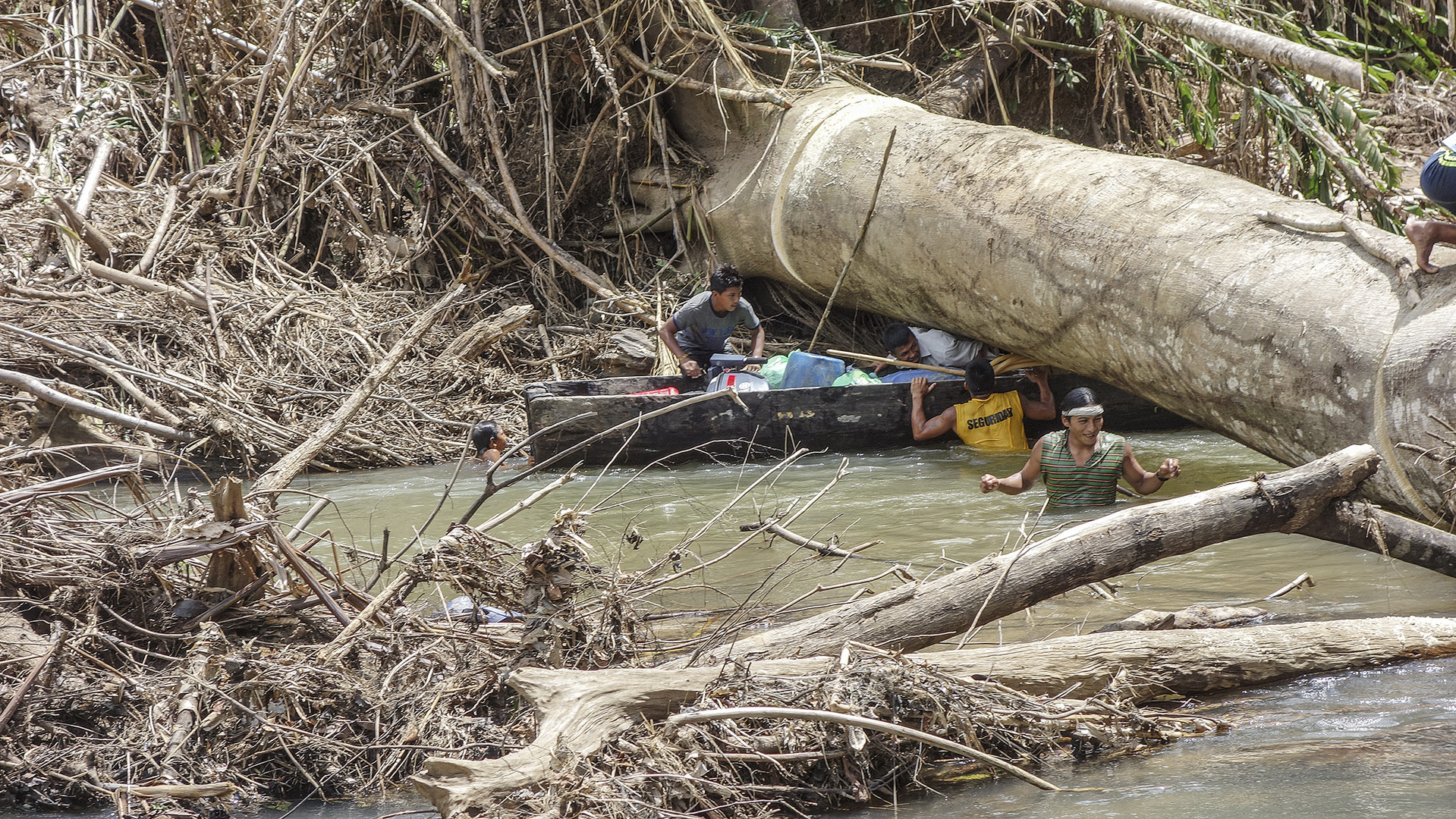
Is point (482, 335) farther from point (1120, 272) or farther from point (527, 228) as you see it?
point (1120, 272)

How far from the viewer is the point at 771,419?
7.30 meters

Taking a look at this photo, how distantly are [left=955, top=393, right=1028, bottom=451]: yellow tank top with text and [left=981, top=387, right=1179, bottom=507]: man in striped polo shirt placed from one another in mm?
1491

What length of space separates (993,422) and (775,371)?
1549 mm

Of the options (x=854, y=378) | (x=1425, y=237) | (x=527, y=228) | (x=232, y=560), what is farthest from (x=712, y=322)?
(x=232, y=560)

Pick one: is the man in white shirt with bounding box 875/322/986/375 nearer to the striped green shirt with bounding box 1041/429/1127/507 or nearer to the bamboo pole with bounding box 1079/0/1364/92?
the striped green shirt with bounding box 1041/429/1127/507

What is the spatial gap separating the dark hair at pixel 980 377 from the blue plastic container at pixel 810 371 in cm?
94

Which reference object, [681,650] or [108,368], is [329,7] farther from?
[681,650]

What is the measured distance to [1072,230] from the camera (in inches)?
234

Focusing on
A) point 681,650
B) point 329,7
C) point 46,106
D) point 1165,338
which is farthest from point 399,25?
point 681,650

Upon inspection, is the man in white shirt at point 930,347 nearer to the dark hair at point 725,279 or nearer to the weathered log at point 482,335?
the dark hair at point 725,279

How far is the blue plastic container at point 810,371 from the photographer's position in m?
7.80

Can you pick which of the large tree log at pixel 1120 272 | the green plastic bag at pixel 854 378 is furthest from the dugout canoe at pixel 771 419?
the large tree log at pixel 1120 272

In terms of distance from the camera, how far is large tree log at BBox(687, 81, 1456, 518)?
4402 mm

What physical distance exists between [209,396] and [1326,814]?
686 centimetres
